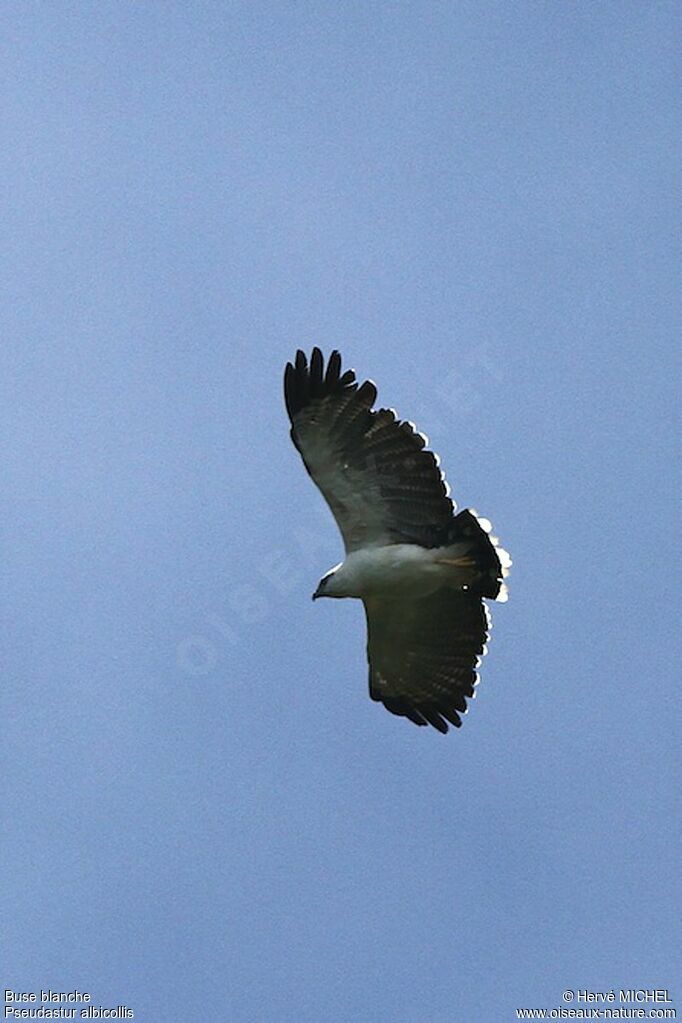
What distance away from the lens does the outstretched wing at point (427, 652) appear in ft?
53.5

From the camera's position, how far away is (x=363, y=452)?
1548 centimetres

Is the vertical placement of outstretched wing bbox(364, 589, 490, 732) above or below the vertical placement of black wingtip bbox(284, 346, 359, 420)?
below

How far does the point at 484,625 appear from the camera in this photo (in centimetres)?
1639

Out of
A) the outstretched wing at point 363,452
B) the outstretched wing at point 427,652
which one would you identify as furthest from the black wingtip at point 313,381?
the outstretched wing at point 427,652

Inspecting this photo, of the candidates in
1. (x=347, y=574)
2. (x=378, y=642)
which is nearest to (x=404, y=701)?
(x=378, y=642)

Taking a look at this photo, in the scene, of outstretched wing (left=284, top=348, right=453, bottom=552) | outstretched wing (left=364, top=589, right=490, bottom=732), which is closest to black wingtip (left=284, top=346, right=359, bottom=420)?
outstretched wing (left=284, top=348, right=453, bottom=552)

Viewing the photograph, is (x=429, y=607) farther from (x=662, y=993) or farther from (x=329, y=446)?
(x=662, y=993)

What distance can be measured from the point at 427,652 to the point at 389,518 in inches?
72.2

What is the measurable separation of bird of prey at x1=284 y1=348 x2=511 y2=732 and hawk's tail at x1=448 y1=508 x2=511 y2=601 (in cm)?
1

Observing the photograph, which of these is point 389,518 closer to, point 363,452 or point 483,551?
point 363,452

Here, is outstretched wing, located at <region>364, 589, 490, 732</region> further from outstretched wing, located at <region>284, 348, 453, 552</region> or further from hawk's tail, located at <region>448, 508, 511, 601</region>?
outstretched wing, located at <region>284, 348, 453, 552</region>

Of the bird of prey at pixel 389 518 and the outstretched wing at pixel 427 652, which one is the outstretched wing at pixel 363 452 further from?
the outstretched wing at pixel 427 652

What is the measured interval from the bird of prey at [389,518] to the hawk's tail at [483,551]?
1 cm

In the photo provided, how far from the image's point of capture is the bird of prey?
15359 mm
